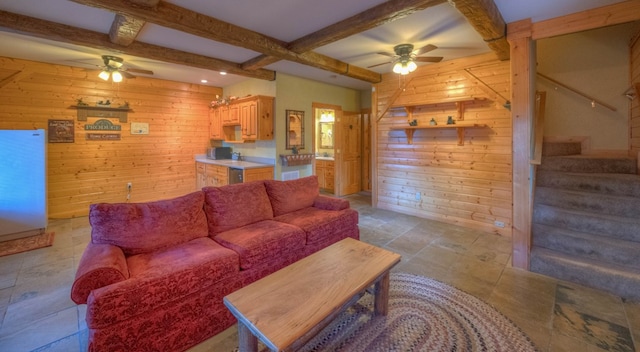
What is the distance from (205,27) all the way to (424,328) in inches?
134

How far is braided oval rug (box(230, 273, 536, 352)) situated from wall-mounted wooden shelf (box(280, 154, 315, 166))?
129 inches

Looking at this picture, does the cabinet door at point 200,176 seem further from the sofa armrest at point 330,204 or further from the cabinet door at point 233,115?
the sofa armrest at point 330,204

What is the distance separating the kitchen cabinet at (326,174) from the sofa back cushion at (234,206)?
154 inches

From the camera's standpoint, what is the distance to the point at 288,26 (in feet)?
10.1

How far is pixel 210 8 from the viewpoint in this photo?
8.73ft

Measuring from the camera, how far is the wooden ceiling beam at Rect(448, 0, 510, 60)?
232 cm

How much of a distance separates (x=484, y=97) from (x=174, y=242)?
4347 millimetres

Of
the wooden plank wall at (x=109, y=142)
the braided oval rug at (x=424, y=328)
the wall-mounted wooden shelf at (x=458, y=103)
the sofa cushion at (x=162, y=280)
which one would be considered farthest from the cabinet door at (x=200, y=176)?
the braided oval rug at (x=424, y=328)

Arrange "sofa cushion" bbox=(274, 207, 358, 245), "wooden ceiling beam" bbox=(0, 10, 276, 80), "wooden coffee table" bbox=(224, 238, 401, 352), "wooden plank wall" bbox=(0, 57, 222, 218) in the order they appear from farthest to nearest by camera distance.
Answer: "wooden plank wall" bbox=(0, 57, 222, 218)
"sofa cushion" bbox=(274, 207, 358, 245)
"wooden ceiling beam" bbox=(0, 10, 276, 80)
"wooden coffee table" bbox=(224, 238, 401, 352)

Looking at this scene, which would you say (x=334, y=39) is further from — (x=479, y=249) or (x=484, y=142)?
(x=479, y=249)

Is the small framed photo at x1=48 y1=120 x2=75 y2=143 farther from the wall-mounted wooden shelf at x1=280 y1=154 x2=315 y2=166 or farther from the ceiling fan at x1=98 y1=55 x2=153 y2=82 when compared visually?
the wall-mounted wooden shelf at x1=280 y1=154 x2=315 y2=166

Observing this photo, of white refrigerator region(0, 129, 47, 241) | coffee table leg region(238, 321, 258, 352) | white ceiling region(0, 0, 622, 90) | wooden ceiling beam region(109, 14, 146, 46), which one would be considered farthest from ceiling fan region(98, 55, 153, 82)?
coffee table leg region(238, 321, 258, 352)

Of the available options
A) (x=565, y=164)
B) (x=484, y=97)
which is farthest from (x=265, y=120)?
(x=565, y=164)

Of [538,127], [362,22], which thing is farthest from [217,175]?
[538,127]
